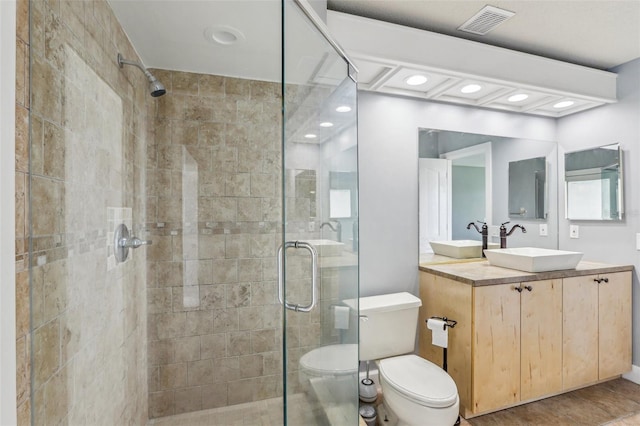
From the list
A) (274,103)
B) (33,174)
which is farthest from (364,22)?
(33,174)

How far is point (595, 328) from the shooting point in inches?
89.8

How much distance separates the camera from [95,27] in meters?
1.31

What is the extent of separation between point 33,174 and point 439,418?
1.88 m

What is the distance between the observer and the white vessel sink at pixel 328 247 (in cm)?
134

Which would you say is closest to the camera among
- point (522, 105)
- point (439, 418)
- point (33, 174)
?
point (33, 174)

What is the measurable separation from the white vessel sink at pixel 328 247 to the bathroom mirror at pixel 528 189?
6.35 feet

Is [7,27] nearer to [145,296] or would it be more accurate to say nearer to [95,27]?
[95,27]

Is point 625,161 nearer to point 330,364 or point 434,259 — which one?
point 434,259

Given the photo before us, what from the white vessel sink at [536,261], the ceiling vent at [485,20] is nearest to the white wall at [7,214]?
the ceiling vent at [485,20]

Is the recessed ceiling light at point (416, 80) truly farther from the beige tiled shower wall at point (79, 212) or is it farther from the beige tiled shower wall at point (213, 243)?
the beige tiled shower wall at point (79, 212)

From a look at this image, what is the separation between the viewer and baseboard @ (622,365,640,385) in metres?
2.38

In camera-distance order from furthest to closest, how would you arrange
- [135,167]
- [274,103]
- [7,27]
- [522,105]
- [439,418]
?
[522,105], [274,103], [135,167], [439,418], [7,27]

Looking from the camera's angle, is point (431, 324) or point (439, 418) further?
point (431, 324)

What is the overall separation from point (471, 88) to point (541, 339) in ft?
5.87
